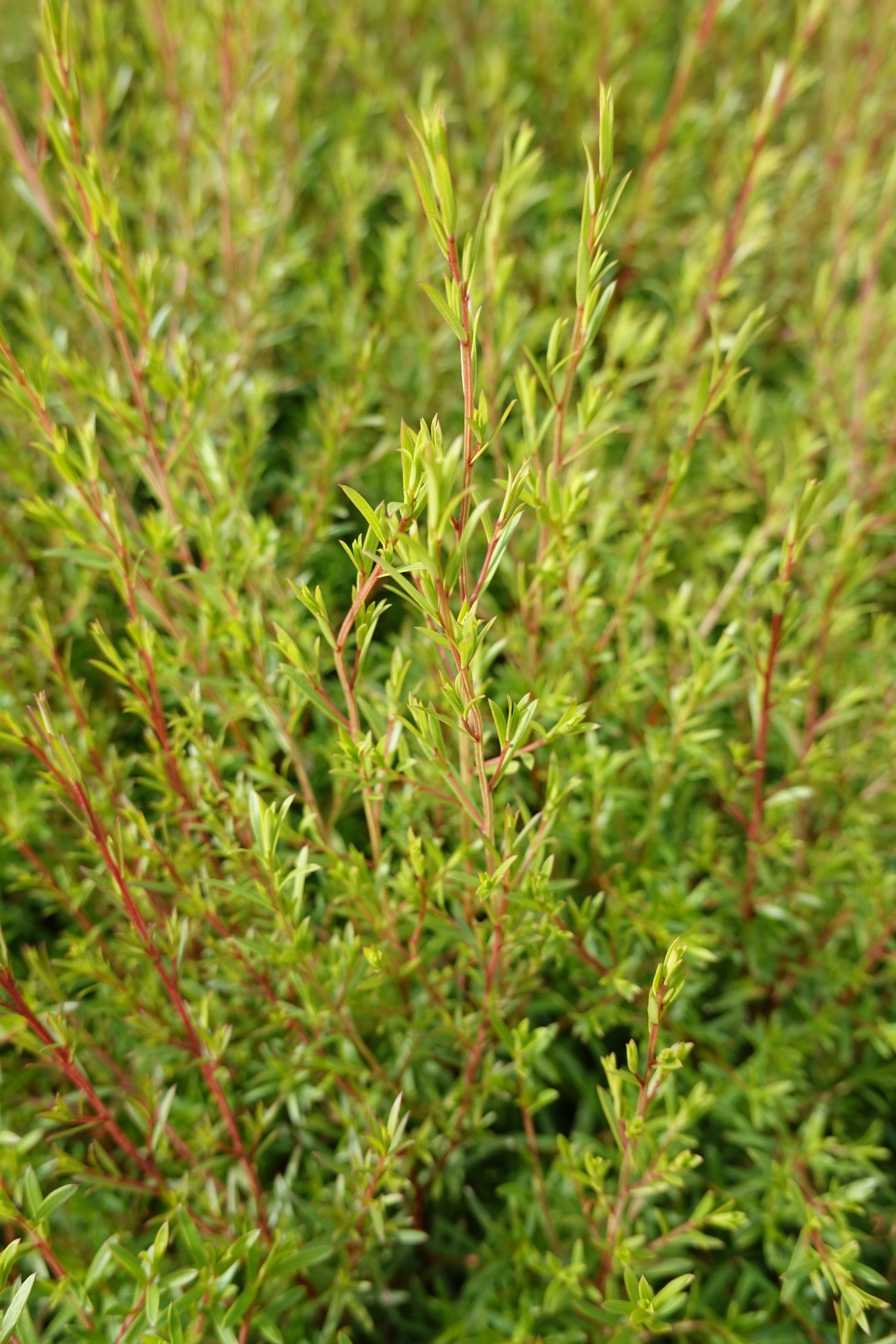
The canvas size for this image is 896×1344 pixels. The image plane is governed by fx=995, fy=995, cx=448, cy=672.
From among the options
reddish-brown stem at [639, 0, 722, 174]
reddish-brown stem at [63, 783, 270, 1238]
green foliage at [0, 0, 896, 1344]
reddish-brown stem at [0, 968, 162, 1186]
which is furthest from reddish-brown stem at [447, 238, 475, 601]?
reddish-brown stem at [639, 0, 722, 174]

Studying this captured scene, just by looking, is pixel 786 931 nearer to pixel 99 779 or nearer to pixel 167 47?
pixel 99 779

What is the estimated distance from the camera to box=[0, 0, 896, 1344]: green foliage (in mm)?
975

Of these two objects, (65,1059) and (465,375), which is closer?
(465,375)

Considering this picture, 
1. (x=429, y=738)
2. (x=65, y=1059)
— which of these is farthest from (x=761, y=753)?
(x=65, y=1059)

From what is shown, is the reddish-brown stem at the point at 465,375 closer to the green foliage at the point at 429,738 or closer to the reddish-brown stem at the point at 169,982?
the green foliage at the point at 429,738

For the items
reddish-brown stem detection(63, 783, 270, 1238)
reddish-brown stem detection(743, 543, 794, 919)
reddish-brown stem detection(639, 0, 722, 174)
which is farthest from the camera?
reddish-brown stem detection(639, 0, 722, 174)

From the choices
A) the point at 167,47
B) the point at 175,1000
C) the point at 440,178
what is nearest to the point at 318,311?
the point at 167,47

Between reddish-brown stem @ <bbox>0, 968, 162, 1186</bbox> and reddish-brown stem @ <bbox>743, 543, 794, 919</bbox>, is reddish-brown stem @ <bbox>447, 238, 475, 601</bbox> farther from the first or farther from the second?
reddish-brown stem @ <bbox>0, 968, 162, 1186</bbox>

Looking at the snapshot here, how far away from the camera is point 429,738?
2.82ft

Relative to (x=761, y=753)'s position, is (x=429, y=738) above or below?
above

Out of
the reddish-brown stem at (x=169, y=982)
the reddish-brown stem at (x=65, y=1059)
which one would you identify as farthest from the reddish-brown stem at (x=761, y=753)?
the reddish-brown stem at (x=65, y=1059)

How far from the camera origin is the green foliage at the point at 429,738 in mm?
975

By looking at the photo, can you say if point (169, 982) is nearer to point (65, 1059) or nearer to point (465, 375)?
point (65, 1059)

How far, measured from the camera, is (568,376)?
36.8 inches
